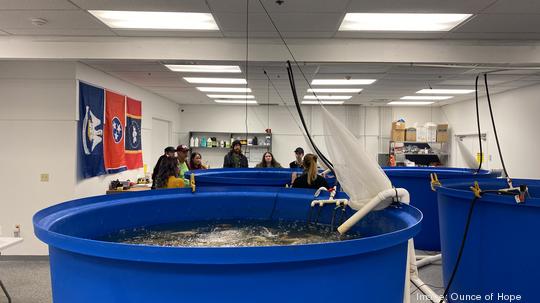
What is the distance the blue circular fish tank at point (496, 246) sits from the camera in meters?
2.18

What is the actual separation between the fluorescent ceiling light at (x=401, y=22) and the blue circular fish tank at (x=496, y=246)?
67.1 inches

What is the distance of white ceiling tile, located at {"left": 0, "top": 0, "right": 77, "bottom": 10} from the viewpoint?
303 cm

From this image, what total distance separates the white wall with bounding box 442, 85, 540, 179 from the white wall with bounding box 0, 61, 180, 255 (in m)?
7.04

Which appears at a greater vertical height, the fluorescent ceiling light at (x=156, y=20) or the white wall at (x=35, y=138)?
the fluorescent ceiling light at (x=156, y=20)

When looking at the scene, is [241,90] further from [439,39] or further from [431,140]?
[431,140]

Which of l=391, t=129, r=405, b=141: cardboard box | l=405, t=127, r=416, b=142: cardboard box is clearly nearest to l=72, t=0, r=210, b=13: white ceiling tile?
l=391, t=129, r=405, b=141: cardboard box

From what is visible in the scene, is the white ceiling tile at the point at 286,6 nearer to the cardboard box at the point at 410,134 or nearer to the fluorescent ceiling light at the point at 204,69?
the fluorescent ceiling light at the point at 204,69

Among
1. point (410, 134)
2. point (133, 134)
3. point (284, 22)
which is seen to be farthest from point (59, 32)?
point (410, 134)

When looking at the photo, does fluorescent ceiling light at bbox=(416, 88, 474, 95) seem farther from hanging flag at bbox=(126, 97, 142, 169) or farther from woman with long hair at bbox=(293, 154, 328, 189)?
hanging flag at bbox=(126, 97, 142, 169)

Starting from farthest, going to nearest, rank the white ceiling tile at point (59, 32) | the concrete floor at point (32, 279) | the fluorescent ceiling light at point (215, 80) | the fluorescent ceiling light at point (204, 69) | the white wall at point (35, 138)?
the fluorescent ceiling light at point (215, 80) < the fluorescent ceiling light at point (204, 69) < the white wall at point (35, 138) < the white ceiling tile at point (59, 32) < the concrete floor at point (32, 279)

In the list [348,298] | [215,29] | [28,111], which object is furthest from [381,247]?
[28,111]

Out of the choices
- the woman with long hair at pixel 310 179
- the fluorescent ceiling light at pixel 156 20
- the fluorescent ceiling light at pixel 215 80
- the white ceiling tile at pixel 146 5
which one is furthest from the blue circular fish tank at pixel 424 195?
the fluorescent ceiling light at pixel 215 80

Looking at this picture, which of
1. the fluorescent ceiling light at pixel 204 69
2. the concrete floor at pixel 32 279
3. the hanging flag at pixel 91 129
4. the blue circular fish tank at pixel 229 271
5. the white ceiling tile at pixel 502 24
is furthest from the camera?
the fluorescent ceiling light at pixel 204 69

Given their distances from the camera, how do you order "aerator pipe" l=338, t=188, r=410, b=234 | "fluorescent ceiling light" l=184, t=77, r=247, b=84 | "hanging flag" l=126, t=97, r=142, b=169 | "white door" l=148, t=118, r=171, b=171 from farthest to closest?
1. "white door" l=148, t=118, r=171, b=171
2. "hanging flag" l=126, t=97, r=142, b=169
3. "fluorescent ceiling light" l=184, t=77, r=247, b=84
4. "aerator pipe" l=338, t=188, r=410, b=234
